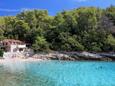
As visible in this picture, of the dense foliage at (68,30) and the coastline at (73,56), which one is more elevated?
the dense foliage at (68,30)

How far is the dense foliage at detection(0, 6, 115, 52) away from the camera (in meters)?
63.7

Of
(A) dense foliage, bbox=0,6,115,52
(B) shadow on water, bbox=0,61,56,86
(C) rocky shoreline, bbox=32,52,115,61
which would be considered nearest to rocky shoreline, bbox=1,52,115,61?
(C) rocky shoreline, bbox=32,52,115,61

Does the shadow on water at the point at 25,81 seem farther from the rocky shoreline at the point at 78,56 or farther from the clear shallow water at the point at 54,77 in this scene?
the rocky shoreline at the point at 78,56

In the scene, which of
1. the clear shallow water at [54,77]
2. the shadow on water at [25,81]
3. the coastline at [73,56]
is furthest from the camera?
the coastline at [73,56]

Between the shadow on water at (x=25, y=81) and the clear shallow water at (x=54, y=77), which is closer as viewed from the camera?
the shadow on water at (x=25, y=81)

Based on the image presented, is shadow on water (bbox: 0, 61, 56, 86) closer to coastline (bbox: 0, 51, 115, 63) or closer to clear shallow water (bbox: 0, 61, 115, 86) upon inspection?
clear shallow water (bbox: 0, 61, 115, 86)

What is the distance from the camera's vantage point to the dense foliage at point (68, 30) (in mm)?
63688

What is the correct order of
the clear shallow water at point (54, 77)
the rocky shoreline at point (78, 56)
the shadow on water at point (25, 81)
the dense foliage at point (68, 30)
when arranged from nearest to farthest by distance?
the shadow on water at point (25, 81) → the clear shallow water at point (54, 77) → the rocky shoreline at point (78, 56) → the dense foliage at point (68, 30)

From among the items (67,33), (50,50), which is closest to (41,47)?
(50,50)

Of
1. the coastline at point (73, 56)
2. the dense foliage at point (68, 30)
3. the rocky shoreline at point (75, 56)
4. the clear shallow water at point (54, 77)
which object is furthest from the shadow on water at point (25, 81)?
the dense foliage at point (68, 30)

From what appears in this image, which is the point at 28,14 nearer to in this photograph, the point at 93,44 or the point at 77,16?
the point at 77,16

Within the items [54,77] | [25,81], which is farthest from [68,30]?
[25,81]

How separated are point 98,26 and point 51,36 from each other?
10444mm

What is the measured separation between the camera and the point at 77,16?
2692 inches
